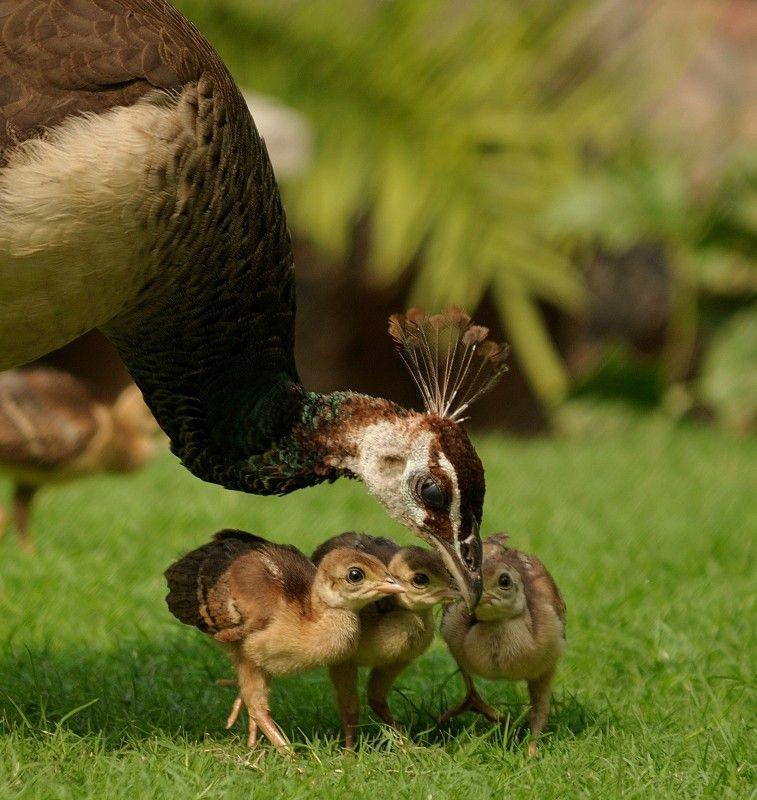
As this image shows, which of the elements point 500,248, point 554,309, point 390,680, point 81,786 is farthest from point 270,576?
point 554,309

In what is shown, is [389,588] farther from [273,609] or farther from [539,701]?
[539,701]

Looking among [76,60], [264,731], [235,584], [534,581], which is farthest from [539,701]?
[76,60]

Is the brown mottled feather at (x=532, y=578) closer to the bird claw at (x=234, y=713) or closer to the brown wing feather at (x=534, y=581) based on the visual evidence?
the brown wing feather at (x=534, y=581)

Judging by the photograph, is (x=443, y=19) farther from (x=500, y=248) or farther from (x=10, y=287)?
(x=10, y=287)

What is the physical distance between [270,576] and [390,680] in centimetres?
41

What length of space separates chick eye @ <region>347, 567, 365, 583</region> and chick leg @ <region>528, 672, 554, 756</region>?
541mm

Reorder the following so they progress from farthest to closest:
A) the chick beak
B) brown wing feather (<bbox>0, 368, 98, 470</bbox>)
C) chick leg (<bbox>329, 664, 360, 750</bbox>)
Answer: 1. brown wing feather (<bbox>0, 368, 98, 470</bbox>)
2. chick leg (<bbox>329, 664, 360, 750</bbox>)
3. the chick beak

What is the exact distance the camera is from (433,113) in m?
9.05

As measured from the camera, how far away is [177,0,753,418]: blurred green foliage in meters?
8.88

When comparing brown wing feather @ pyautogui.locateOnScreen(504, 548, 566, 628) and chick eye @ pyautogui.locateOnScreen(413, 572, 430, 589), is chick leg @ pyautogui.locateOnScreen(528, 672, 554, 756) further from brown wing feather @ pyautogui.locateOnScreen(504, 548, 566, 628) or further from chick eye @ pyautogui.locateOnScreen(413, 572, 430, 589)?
chick eye @ pyautogui.locateOnScreen(413, 572, 430, 589)

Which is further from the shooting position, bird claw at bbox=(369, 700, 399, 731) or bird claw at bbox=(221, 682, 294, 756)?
bird claw at bbox=(369, 700, 399, 731)

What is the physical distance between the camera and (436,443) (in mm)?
3180

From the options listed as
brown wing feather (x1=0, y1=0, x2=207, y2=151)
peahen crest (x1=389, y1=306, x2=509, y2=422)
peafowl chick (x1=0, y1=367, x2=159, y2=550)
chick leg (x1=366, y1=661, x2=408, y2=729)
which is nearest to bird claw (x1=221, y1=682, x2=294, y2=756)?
chick leg (x1=366, y1=661, x2=408, y2=729)

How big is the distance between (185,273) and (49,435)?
182 cm
